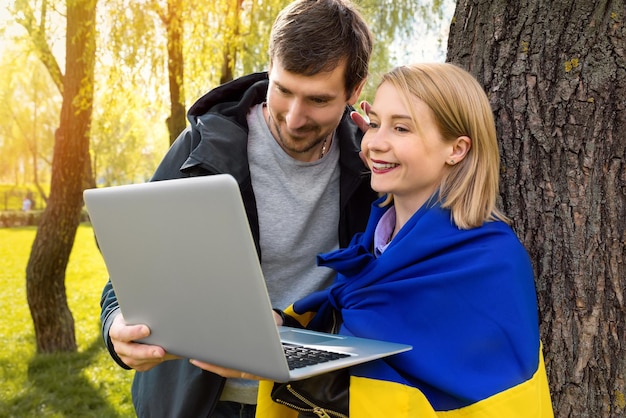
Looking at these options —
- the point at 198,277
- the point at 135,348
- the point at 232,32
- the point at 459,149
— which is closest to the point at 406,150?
the point at 459,149

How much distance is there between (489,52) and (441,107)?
0.43 metres

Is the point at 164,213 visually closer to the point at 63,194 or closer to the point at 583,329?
the point at 583,329

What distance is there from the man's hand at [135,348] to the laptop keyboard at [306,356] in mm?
291

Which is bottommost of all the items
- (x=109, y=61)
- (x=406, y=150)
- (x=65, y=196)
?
(x=65, y=196)

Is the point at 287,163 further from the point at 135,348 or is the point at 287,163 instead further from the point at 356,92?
the point at 135,348

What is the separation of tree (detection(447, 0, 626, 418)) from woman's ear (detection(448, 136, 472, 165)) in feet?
0.93

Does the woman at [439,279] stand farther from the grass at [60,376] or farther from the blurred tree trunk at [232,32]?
the blurred tree trunk at [232,32]

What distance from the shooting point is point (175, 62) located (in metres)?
7.08

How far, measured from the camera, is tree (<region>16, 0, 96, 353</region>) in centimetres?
→ 641

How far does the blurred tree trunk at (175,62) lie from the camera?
696 cm

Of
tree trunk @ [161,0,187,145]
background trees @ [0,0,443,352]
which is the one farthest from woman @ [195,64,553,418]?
tree trunk @ [161,0,187,145]

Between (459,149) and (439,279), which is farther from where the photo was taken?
(459,149)

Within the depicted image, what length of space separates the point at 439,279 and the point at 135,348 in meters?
0.71

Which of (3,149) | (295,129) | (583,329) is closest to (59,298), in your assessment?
(295,129)
